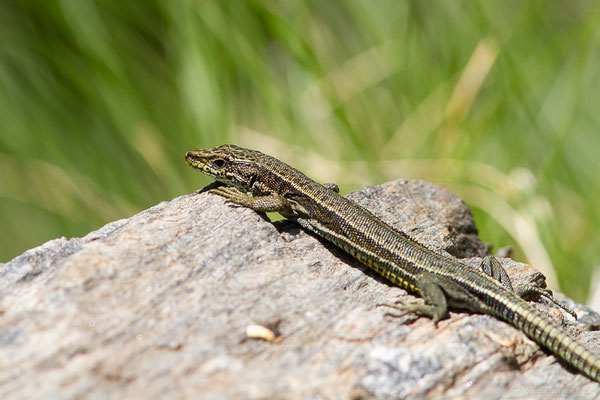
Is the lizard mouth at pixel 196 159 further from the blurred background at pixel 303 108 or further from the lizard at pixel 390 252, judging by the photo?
the blurred background at pixel 303 108

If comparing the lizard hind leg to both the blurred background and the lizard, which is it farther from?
the blurred background

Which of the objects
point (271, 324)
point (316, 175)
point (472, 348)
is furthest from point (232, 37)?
point (472, 348)

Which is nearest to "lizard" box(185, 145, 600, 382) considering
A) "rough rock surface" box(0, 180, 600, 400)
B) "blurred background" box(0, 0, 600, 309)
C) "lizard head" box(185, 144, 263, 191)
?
"lizard head" box(185, 144, 263, 191)

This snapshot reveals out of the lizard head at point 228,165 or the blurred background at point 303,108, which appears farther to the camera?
the blurred background at point 303,108

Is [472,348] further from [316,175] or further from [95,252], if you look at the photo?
[316,175]

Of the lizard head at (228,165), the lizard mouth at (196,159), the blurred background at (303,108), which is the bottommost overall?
the lizard head at (228,165)

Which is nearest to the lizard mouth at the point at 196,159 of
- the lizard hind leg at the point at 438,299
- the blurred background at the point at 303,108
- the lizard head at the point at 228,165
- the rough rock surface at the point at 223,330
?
the lizard head at the point at 228,165

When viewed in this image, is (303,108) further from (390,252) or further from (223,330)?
(223,330)
